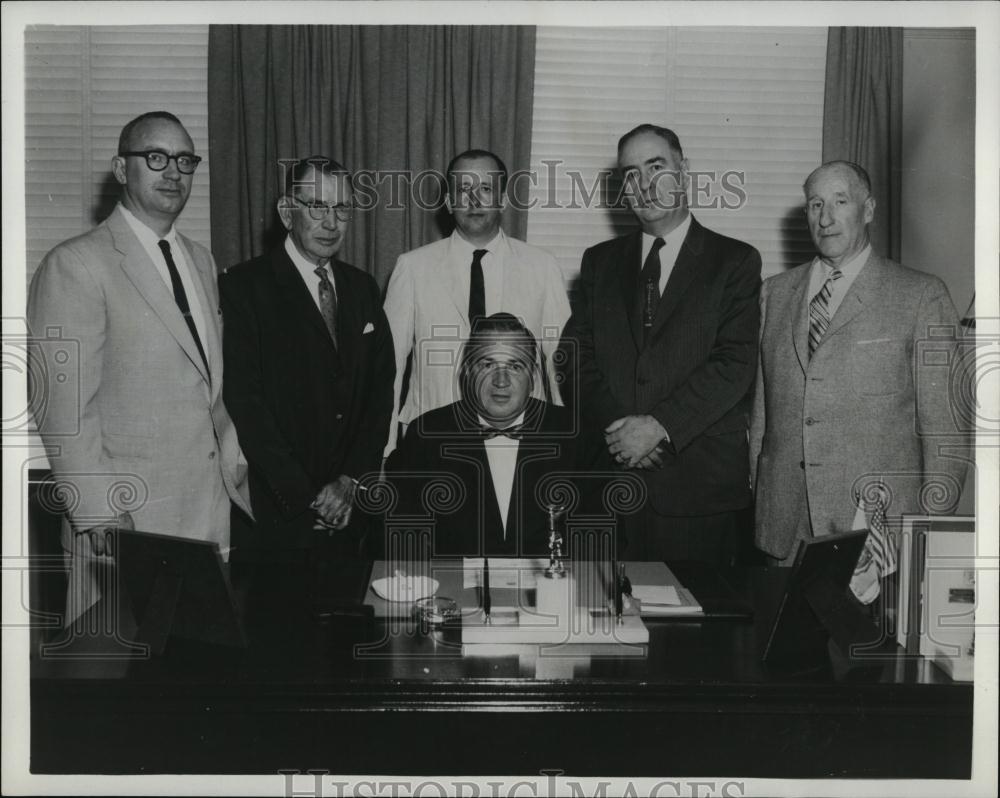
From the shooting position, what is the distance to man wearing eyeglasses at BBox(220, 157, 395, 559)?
329 cm

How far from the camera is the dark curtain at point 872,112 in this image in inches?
140

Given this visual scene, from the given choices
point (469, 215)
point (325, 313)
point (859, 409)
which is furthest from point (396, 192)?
point (859, 409)

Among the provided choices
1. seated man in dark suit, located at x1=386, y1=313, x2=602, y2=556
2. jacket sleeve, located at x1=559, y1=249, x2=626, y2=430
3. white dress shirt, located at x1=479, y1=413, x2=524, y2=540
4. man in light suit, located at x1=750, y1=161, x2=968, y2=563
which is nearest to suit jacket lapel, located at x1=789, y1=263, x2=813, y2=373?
man in light suit, located at x1=750, y1=161, x2=968, y2=563

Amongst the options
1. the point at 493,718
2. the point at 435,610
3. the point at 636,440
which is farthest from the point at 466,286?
the point at 493,718

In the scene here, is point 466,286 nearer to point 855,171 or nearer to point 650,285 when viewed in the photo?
point 650,285

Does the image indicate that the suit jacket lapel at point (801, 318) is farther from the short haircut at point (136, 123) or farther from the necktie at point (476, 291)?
the short haircut at point (136, 123)

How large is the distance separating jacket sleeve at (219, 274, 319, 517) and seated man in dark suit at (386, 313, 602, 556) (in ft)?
1.14

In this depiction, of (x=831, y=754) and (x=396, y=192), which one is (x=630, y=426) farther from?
(x=831, y=754)

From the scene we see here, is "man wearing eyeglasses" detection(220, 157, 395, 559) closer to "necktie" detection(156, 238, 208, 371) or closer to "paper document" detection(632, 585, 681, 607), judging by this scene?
"necktie" detection(156, 238, 208, 371)

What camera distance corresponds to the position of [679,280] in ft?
10.8

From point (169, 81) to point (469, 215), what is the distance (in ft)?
4.02

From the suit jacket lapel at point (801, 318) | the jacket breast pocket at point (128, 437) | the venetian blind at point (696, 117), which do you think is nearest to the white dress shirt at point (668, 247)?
the venetian blind at point (696, 117)

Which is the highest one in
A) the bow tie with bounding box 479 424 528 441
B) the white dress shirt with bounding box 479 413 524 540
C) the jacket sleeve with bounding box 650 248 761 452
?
the jacket sleeve with bounding box 650 248 761 452

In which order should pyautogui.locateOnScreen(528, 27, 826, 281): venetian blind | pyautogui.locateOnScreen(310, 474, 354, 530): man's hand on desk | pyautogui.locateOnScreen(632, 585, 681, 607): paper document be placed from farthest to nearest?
pyautogui.locateOnScreen(528, 27, 826, 281): venetian blind, pyautogui.locateOnScreen(310, 474, 354, 530): man's hand on desk, pyautogui.locateOnScreen(632, 585, 681, 607): paper document
